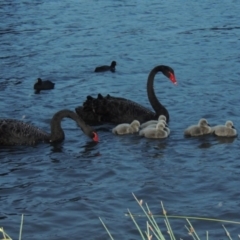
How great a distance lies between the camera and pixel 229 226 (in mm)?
8242

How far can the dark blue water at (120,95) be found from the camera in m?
8.86

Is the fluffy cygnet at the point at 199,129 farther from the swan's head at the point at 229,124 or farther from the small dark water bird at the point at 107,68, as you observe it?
the small dark water bird at the point at 107,68

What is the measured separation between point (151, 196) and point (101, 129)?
3.36 m

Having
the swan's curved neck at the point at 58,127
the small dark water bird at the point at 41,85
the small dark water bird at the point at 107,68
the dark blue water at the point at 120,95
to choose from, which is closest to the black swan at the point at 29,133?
the swan's curved neck at the point at 58,127

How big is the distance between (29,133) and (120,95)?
324 centimetres

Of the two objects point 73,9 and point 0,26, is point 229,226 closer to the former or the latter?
point 0,26

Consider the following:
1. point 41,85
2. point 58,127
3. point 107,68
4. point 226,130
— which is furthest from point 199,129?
point 107,68

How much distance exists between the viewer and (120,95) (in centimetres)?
1450

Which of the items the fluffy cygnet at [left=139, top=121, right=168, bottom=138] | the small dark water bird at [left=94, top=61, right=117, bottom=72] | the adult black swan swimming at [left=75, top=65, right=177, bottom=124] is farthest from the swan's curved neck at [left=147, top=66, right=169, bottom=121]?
the small dark water bird at [left=94, top=61, right=117, bottom=72]

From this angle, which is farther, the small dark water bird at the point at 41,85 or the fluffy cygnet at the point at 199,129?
the small dark water bird at the point at 41,85

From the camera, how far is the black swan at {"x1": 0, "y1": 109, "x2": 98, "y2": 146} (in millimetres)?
11531

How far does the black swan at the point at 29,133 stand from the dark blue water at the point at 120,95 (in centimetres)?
15

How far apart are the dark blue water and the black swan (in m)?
0.15

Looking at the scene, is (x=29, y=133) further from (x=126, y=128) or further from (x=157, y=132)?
(x=157, y=132)
